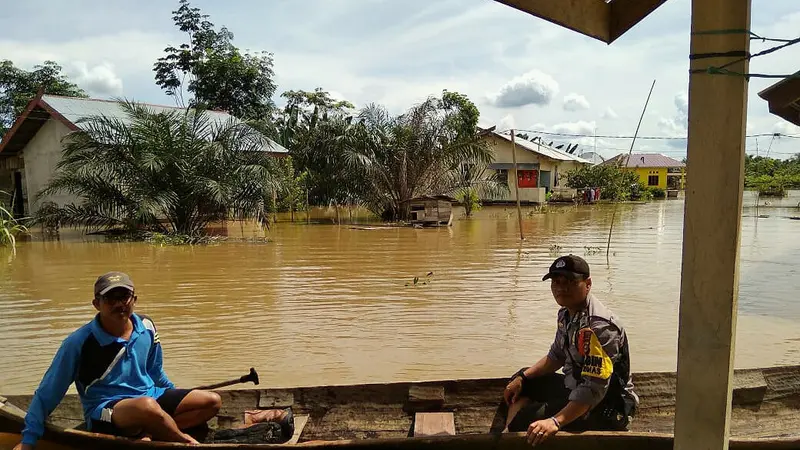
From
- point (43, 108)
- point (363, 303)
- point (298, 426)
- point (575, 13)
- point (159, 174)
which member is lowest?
point (363, 303)

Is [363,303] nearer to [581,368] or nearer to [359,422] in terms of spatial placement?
[359,422]

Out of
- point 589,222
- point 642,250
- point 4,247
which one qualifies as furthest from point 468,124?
point 4,247

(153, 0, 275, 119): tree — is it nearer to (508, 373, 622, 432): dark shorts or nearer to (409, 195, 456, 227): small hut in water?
(409, 195, 456, 227): small hut in water

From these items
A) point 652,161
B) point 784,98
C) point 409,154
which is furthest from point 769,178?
point 784,98

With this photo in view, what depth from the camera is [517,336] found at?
6.79 meters

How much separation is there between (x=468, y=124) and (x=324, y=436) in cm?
2393

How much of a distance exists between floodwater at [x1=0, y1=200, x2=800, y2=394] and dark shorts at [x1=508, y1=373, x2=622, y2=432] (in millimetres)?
2174

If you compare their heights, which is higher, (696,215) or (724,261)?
(696,215)

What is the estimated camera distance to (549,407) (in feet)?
10.4

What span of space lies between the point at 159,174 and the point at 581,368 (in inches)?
519

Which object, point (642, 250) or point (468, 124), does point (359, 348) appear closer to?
point (642, 250)

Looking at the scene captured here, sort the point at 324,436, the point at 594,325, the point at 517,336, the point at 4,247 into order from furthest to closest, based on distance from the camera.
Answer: the point at 4,247 < the point at 517,336 < the point at 324,436 < the point at 594,325

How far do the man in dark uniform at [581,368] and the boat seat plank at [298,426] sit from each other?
1.25 meters

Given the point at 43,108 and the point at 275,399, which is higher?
the point at 43,108
